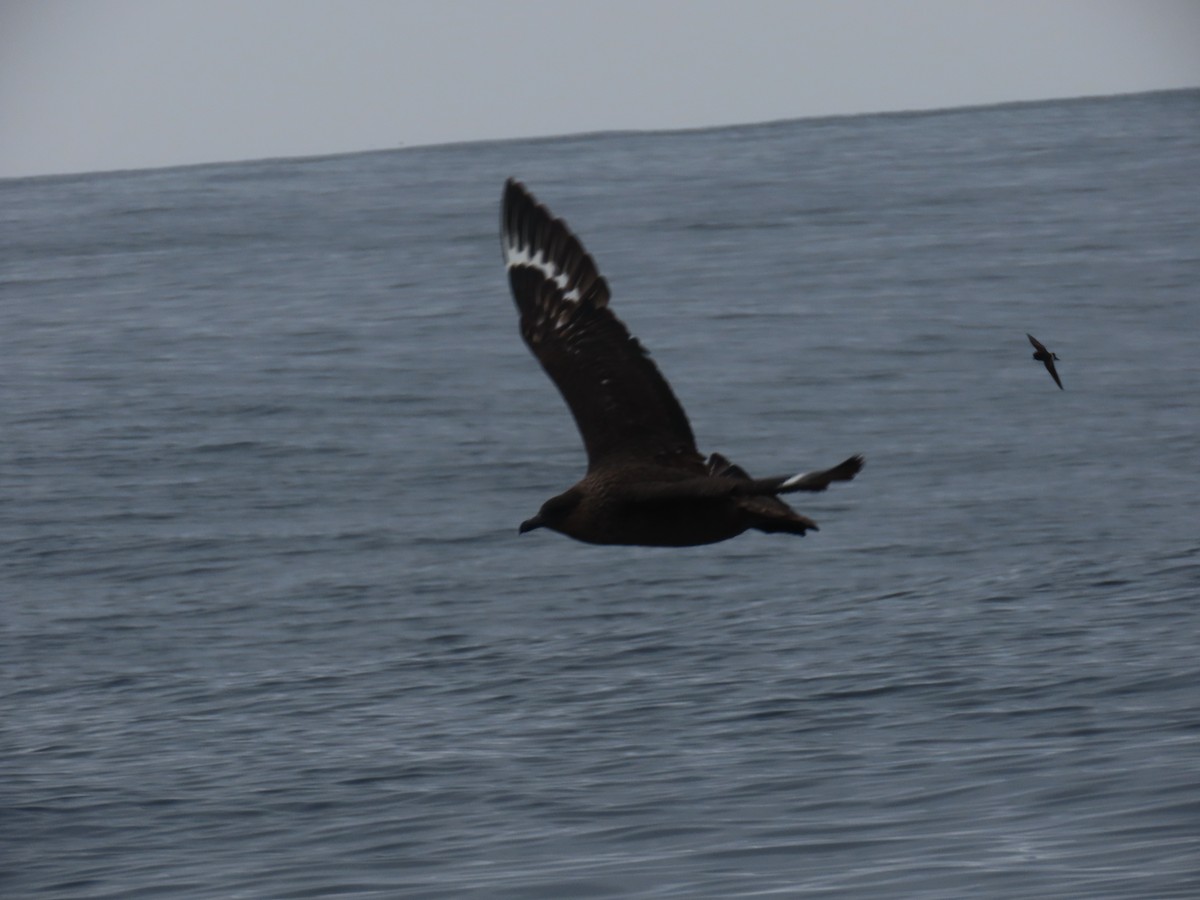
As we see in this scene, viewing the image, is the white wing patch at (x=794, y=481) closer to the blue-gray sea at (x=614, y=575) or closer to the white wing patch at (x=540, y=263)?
the white wing patch at (x=540, y=263)

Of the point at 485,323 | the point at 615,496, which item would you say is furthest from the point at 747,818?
the point at 485,323

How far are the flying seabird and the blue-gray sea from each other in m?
3.12

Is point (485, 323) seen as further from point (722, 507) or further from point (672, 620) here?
point (722, 507)

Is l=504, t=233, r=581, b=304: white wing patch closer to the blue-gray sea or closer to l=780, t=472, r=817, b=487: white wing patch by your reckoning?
l=780, t=472, r=817, b=487: white wing patch

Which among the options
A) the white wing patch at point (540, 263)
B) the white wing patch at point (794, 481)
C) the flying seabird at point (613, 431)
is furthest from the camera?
the white wing patch at point (540, 263)

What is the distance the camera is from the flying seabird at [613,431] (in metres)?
6.77

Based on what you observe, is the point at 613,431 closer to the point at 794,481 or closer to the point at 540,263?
the point at 540,263

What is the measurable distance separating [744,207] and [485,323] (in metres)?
9.59

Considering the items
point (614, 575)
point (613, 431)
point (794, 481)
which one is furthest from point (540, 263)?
point (614, 575)

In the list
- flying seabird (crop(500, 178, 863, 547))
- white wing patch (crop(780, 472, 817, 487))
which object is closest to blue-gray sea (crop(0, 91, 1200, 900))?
flying seabird (crop(500, 178, 863, 547))

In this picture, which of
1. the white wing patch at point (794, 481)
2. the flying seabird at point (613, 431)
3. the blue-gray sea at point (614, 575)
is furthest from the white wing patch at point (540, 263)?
the blue-gray sea at point (614, 575)

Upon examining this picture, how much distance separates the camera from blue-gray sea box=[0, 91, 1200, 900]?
10.9 metres

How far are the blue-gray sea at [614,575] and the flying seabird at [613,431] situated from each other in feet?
10.2

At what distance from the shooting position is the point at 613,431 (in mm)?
7594
